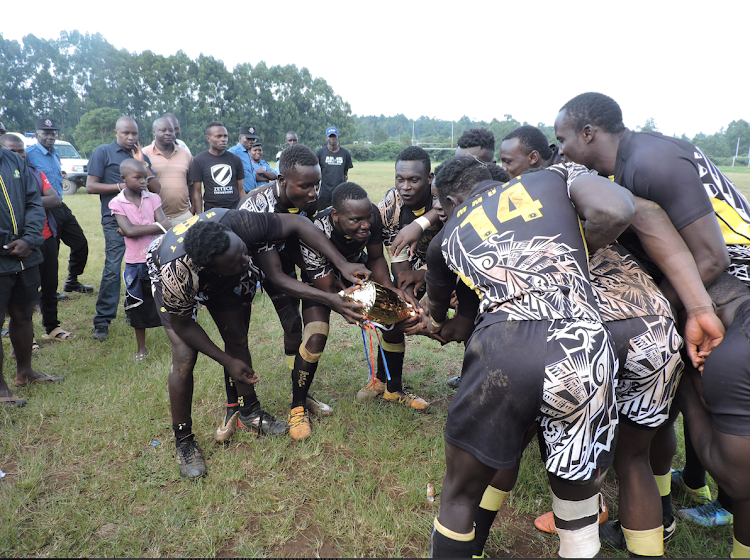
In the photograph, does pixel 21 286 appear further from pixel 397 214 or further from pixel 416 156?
pixel 416 156

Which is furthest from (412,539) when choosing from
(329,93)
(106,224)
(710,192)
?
(329,93)

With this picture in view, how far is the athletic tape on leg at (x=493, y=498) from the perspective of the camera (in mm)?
2354

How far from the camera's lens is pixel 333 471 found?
3.21 m

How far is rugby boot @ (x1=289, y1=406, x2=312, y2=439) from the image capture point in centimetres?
361

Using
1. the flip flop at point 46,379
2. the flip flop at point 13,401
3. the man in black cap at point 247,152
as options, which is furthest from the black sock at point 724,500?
the man in black cap at point 247,152

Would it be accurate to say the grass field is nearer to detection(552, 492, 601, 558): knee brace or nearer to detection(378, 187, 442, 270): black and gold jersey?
detection(552, 492, 601, 558): knee brace

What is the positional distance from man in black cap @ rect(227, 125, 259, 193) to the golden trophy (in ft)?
18.3

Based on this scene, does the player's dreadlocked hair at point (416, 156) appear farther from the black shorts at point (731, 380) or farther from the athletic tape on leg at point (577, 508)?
the athletic tape on leg at point (577, 508)

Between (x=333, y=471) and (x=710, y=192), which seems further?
(x=333, y=471)

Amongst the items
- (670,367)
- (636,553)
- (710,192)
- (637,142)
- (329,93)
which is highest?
(329,93)

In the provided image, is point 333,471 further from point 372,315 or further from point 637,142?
point 637,142

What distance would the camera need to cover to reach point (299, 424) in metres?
3.68

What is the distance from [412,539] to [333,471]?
76cm

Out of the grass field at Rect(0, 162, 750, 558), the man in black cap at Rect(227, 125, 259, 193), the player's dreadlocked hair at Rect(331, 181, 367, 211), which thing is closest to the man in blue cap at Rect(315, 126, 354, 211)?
the man in black cap at Rect(227, 125, 259, 193)
